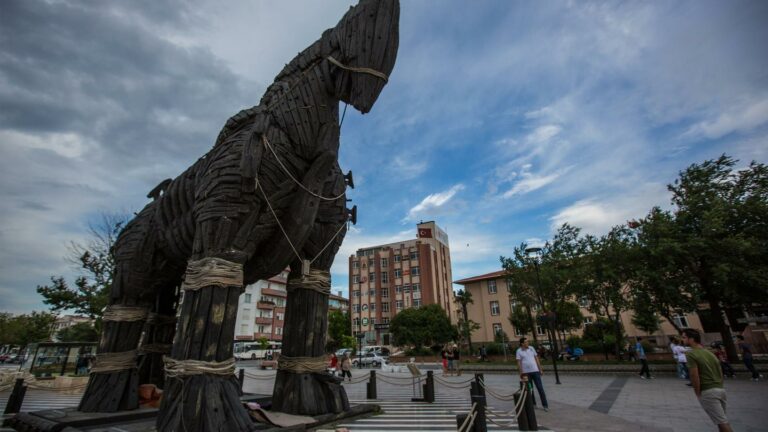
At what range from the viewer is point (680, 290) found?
15.4m

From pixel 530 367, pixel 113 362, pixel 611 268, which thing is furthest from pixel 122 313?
pixel 611 268

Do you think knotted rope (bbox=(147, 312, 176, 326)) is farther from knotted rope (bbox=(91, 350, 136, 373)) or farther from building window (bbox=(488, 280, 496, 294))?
building window (bbox=(488, 280, 496, 294))

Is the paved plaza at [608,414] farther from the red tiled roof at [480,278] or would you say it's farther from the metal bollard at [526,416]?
the red tiled roof at [480,278]

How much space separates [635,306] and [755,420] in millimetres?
11651

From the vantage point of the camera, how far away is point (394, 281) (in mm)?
51312

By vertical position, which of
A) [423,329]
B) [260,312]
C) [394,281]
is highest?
[394,281]

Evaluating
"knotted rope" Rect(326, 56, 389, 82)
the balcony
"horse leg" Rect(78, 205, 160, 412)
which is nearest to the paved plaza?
"horse leg" Rect(78, 205, 160, 412)

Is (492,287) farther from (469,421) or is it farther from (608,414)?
(469,421)

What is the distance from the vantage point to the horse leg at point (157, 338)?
6.02 m

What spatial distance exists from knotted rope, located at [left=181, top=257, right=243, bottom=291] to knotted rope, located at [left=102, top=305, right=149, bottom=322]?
236 centimetres

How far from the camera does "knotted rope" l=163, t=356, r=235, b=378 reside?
3.43 meters

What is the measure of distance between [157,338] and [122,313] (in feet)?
3.28

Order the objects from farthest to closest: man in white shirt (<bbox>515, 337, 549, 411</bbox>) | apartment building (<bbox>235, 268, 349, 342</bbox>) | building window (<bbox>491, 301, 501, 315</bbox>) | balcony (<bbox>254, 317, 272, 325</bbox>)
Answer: balcony (<bbox>254, 317, 272, 325</bbox>) → apartment building (<bbox>235, 268, 349, 342</bbox>) → building window (<bbox>491, 301, 501, 315</bbox>) → man in white shirt (<bbox>515, 337, 549, 411</bbox>)

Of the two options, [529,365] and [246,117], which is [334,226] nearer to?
[246,117]
